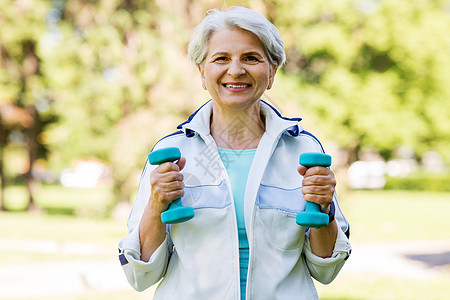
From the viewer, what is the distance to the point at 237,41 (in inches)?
79.0

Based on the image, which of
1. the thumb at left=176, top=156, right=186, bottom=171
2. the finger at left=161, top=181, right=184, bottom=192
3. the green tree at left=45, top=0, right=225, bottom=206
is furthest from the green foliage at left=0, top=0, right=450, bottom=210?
the finger at left=161, top=181, right=184, bottom=192

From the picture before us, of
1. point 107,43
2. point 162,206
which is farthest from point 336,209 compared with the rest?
point 107,43

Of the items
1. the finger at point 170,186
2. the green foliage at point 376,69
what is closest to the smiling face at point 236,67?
the finger at point 170,186

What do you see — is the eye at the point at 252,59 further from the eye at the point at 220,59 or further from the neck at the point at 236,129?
the neck at the point at 236,129

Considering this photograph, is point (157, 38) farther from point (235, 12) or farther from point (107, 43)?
point (235, 12)

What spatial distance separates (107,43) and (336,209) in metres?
13.3

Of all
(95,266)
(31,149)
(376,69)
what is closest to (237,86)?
(95,266)

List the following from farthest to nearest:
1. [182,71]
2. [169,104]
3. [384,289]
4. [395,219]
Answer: [395,219]
[182,71]
[169,104]
[384,289]

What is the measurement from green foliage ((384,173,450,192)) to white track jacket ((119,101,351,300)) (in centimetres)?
3247

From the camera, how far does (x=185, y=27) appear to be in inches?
512

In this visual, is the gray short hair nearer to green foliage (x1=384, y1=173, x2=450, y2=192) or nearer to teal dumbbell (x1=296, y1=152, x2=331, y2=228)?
teal dumbbell (x1=296, y1=152, x2=331, y2=228)

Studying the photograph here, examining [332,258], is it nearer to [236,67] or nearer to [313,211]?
[313,211]

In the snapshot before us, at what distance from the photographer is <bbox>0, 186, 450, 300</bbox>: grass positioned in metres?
7.19

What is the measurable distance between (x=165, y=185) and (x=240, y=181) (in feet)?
0.95
